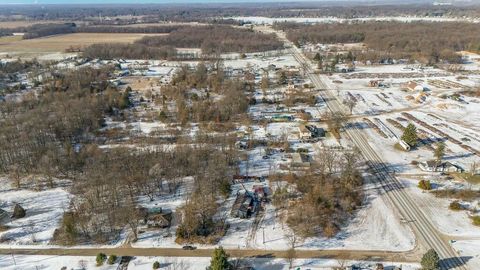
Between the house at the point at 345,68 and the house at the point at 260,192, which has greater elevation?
the house at the point at 345,68

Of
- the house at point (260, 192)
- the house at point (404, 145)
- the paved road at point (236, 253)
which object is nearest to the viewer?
the paved road at point (236, 253)

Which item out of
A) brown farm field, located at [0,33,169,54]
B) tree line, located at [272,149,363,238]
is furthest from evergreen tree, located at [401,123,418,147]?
brown farm field, located at [0,33,169,54]

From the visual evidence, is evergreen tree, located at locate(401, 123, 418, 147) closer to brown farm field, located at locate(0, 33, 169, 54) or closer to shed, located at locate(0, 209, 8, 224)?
shed, located at locate(0, 209, 8, 224)

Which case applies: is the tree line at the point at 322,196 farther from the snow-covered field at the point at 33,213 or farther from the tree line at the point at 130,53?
the tree line at the point at 130,53

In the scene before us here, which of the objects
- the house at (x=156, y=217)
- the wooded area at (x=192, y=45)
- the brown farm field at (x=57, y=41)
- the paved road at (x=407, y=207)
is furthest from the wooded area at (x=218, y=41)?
the house at (x=156, y=217)

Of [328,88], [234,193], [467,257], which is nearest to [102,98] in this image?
→ [234,193]

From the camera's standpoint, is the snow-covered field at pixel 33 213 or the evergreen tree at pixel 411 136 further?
the evergreen tree at pixel 411 136

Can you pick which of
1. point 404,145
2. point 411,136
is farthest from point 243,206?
point 411,136

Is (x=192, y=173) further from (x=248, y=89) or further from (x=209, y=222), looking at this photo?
(x=248, y=89)

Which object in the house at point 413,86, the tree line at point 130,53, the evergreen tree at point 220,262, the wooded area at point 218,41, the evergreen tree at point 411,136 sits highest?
the wooded area at point 218,41
